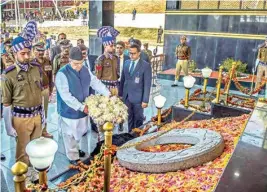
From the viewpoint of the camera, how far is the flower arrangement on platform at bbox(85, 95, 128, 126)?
389cm

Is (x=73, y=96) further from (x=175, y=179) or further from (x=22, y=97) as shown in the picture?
(x=175, y=179)

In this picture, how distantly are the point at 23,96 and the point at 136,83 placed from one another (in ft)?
7.43

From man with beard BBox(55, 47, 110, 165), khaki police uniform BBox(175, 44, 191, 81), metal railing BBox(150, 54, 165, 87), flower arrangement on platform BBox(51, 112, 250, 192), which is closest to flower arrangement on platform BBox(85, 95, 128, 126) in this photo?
man with beard BBox(55, 47, 110, 165)

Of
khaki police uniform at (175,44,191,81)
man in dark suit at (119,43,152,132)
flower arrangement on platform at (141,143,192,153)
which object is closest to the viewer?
flower arrangement on platform at (141,143,192,153)

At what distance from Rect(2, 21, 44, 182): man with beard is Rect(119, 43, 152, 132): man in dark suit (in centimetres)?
191

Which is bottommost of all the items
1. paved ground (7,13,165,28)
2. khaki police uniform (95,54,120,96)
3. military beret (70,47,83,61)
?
khaki police uniform (95,54,120,96)

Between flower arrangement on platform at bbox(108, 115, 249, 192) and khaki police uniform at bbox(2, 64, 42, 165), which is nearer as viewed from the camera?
flower arrangement on platform at bbox(108, 115, 249, 192)

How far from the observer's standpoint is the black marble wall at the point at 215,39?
37.5 feet

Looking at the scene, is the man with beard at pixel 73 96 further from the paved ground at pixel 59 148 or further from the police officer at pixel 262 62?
the police officer at pixel 262 62

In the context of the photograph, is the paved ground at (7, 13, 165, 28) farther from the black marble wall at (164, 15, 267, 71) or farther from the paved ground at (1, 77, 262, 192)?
the paved ground at (1, 77, 262, 192)

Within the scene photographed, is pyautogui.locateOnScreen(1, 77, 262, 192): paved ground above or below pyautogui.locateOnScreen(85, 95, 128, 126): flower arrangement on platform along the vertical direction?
below

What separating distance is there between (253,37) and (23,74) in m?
10.2

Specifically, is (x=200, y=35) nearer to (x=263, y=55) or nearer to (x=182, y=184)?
(x=263, y=55)

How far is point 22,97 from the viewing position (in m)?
3.83
